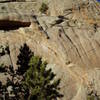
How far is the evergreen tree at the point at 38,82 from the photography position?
1177 inches

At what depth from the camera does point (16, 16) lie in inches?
1747

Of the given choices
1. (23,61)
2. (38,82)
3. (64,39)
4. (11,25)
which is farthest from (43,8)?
(38,82)

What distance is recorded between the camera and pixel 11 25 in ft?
149

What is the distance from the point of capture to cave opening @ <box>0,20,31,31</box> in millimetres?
44344

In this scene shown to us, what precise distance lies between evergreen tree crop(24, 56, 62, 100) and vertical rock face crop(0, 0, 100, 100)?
8.13m

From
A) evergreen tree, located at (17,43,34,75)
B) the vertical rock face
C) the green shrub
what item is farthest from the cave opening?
evergreen tree, located at (17,43,34,75)

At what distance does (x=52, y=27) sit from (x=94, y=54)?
6.57m

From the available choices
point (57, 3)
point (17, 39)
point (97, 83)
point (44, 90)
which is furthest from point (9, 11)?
point (44, 90)

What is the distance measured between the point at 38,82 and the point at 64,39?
13779 millimetres

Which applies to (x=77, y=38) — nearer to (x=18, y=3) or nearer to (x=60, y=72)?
(x=60, y=72)

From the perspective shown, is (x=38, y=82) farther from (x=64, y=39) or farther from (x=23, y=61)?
(x=64, y=39)

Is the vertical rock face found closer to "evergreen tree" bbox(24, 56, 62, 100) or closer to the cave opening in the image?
the cave opening

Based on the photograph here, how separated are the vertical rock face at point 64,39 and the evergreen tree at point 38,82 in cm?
813

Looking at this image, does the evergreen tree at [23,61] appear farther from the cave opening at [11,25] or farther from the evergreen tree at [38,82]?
the cave opening at [11,25]
